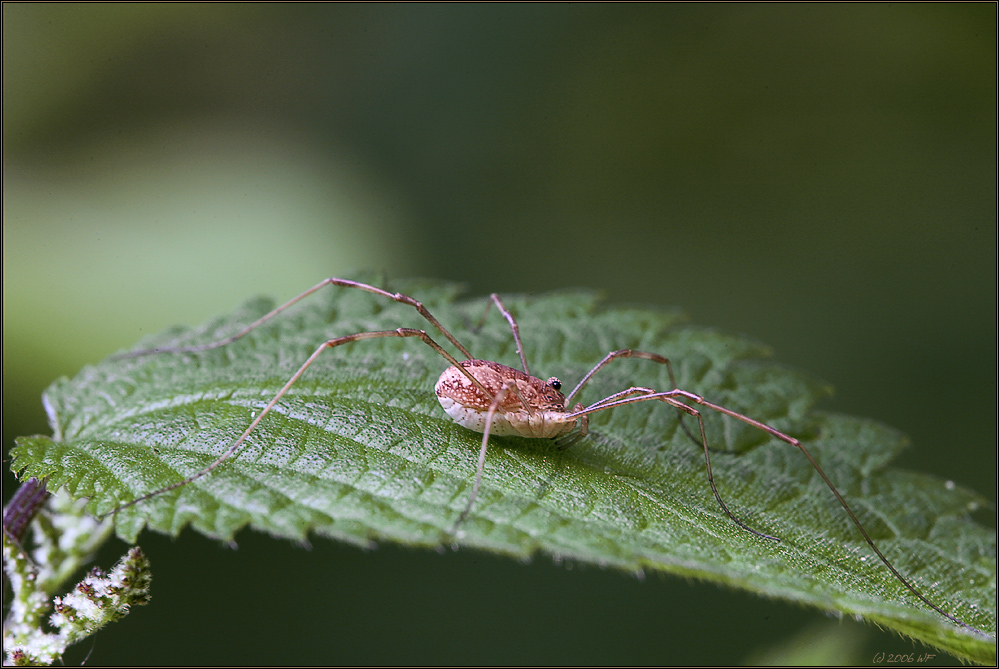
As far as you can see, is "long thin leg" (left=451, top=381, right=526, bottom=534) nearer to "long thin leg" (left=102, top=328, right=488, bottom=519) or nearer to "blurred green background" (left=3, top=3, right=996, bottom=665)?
"long thin leg" (left=102, top=328, right=488, bottom=519)

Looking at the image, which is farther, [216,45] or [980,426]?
[216,45]

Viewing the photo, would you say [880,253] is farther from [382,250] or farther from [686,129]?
[382,250]

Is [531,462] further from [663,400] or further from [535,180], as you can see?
[535,180]

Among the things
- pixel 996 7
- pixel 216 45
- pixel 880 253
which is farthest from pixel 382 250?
pixel 996 7

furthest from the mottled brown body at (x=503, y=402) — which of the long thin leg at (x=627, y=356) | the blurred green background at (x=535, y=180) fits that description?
the blurred green background at (x=535, y=180)

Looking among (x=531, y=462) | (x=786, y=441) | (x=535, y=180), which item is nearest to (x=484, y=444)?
(x=531, y=462)
